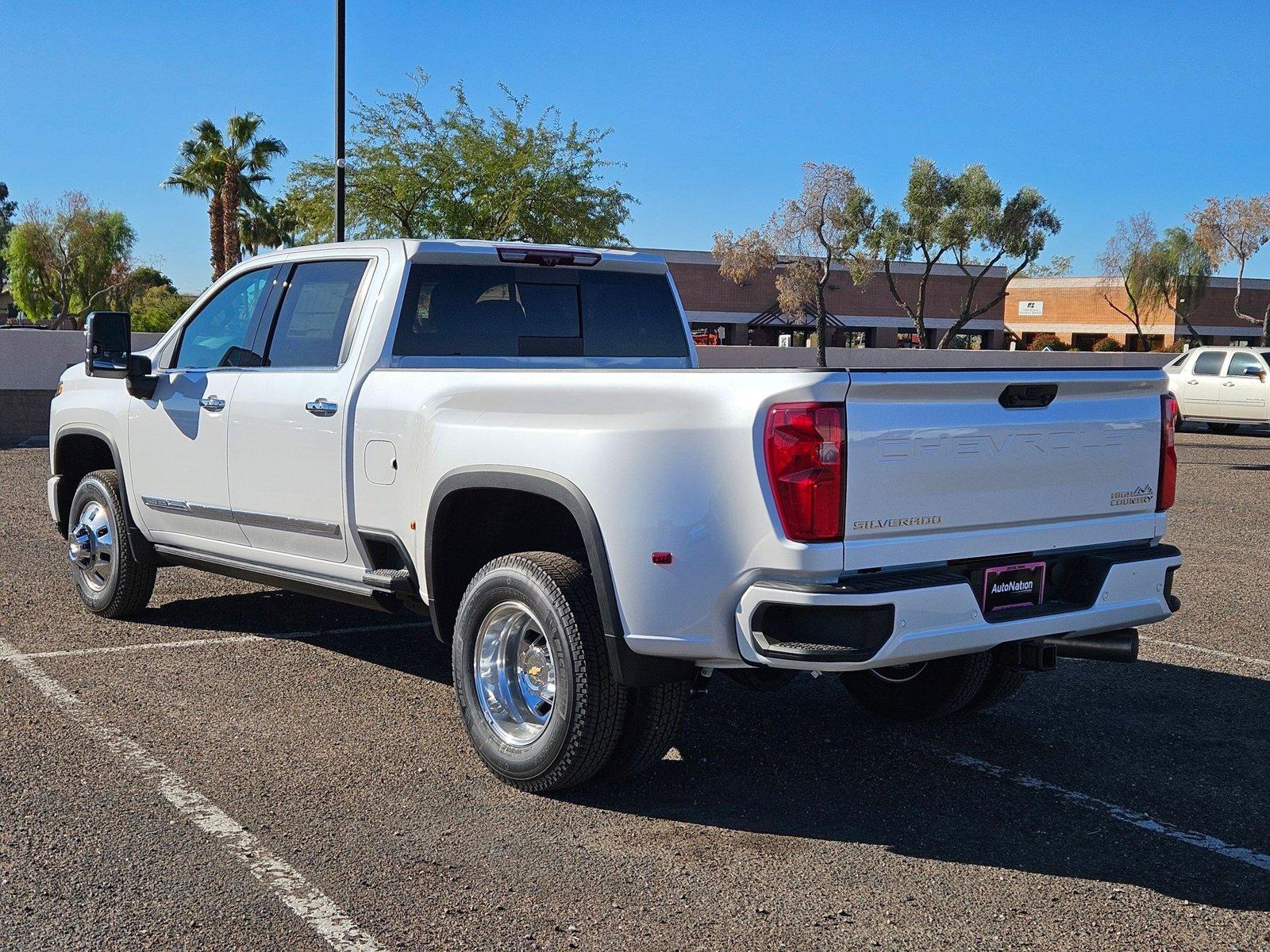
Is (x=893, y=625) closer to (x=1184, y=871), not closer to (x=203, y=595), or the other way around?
(x=1184, y=871)

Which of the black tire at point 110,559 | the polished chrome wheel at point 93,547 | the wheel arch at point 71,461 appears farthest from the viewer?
the wheel arch at point 71,461

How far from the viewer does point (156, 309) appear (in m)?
70.5

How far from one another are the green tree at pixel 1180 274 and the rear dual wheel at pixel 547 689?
242ft

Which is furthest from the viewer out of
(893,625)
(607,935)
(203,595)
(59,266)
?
(59,266)

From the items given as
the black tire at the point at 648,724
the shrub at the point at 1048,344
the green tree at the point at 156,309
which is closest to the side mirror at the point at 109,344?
the black tire at the point at 648,724

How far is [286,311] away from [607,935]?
3769 mm

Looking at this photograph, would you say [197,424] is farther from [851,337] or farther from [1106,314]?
[1106,314]

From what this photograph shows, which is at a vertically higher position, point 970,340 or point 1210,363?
point 970,340

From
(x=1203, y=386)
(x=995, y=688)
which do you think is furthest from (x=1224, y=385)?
(x=995, y=688)

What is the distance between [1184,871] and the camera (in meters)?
4.37

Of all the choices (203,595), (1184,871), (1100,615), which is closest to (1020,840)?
(1184,871)

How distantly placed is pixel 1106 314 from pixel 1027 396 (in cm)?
7793

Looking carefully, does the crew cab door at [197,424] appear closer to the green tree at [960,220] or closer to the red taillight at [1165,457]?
the red taillight at [1165,457]

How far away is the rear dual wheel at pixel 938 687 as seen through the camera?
5828mm
